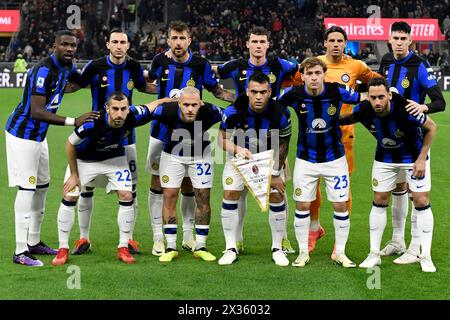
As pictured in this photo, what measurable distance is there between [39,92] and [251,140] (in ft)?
6.86

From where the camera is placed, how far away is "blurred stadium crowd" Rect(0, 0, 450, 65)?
3422cm

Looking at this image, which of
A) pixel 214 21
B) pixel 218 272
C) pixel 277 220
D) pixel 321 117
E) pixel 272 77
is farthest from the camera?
pixel 214 21

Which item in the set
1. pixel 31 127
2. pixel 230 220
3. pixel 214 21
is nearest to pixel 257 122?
pixel 230 220

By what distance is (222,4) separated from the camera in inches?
1467

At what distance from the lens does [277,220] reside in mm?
8680

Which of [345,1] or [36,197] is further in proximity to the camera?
[345,1]

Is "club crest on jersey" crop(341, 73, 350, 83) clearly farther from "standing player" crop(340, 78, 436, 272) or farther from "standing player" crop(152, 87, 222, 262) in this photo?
"standing player" crop(152, 87, 222, 262)

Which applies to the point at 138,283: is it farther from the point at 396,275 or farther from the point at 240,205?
the point at 396,275

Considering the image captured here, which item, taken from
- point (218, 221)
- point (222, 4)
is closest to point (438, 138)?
point (218, 221)

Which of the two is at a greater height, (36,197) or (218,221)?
(36,197)

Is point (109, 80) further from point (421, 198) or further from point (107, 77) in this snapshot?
point (421, 198)

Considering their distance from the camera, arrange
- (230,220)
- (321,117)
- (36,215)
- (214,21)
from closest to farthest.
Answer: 1. (321,117)
2. (230,220)
3. (36,215)
4. (214,21)

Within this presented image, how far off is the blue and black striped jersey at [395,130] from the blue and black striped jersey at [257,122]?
0.67 metres
